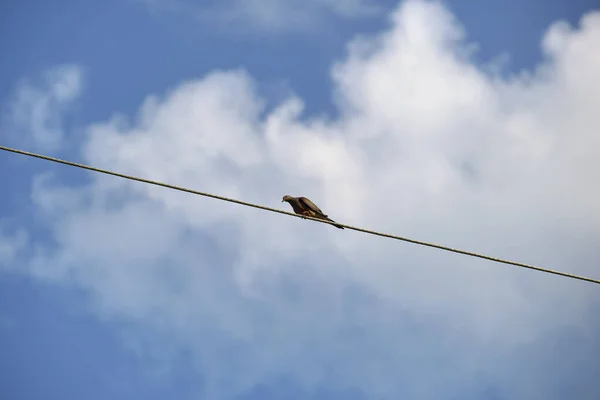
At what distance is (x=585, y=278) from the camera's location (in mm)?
9961

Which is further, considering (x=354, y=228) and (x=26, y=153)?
(x=354, y=228)

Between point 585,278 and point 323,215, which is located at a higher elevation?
point 323,215

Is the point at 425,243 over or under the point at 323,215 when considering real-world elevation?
under

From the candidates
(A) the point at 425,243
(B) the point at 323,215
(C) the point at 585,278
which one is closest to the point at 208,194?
(A) the point at 425,243

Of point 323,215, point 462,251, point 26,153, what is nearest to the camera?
point 26,153

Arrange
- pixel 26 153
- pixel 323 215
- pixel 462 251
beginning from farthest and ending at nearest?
pixel 323 215 → pixel 462 251 → pixel 26 153

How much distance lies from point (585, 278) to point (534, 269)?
65cm

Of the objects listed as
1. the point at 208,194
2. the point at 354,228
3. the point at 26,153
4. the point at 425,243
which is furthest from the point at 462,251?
the point at 26,153

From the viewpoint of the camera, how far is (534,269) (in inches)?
388

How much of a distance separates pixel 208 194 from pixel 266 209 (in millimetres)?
784

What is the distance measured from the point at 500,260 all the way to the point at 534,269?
40cm

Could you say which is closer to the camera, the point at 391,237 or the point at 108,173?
the point at 108,173

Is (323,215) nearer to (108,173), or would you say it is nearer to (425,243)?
(425,243)

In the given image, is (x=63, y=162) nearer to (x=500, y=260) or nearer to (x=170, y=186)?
(x=170, y=186)
